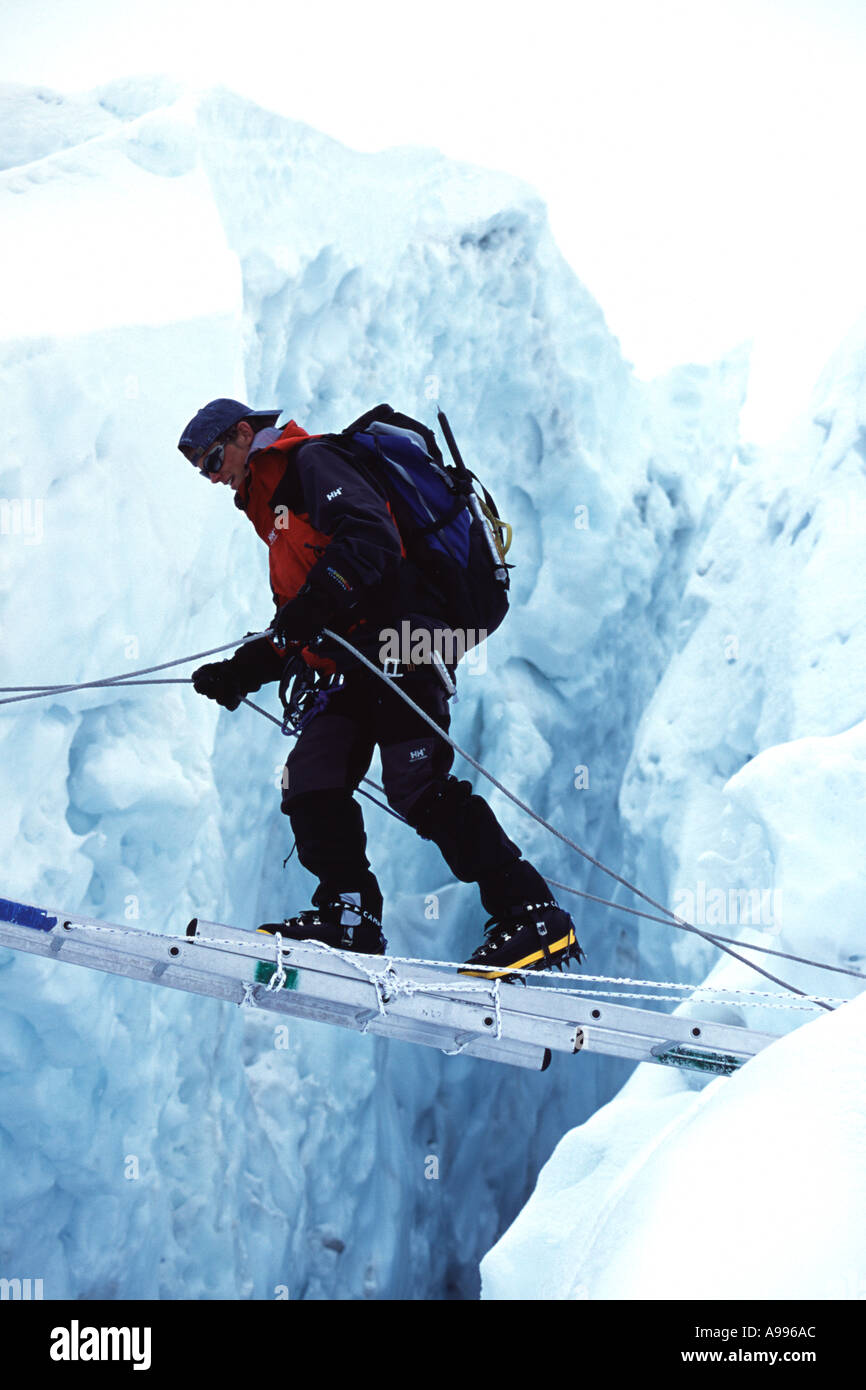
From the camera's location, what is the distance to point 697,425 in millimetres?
6801

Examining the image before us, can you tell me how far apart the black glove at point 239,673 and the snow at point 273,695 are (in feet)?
2.85

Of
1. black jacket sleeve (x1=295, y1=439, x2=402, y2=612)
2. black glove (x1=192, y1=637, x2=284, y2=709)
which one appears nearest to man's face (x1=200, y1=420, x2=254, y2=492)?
black jacket sleeve (x1=295, y1=439, x2=402, y2=612)

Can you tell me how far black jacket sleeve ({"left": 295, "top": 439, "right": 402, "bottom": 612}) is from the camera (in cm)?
205

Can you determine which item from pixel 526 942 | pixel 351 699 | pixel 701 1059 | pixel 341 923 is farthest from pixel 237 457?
pixel 701 1059

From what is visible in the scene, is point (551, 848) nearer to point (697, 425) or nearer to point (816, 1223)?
point (697, 425)

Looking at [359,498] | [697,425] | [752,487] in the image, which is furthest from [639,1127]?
[697,425]

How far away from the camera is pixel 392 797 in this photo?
2.30 meters

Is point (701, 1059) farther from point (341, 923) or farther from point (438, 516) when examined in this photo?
point (438, 516)

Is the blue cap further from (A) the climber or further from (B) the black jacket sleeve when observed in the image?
(B) the black jacket sleeve

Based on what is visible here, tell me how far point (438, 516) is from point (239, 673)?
0.59m

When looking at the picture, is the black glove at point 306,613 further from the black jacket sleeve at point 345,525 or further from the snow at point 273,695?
the snow at point 273,695

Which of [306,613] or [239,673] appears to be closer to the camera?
[306,613]

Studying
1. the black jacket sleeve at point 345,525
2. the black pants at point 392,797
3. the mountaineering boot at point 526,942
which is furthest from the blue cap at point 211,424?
the mountaineering boot at point 526,942

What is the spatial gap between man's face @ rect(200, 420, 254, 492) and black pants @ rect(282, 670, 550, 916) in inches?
20.3
